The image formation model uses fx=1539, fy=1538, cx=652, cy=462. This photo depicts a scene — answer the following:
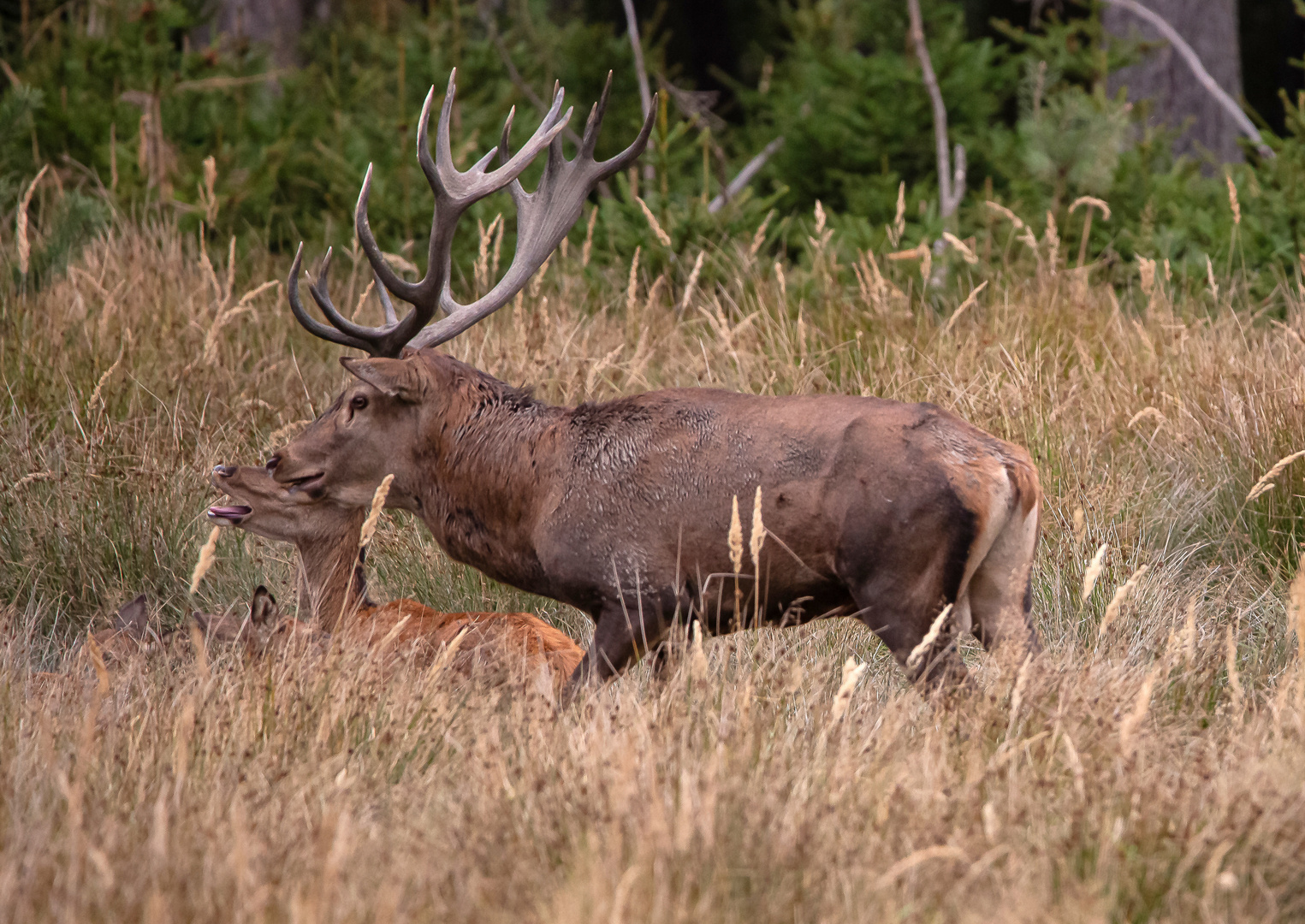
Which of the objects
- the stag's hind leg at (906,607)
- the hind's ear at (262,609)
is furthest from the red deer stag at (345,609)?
the stag's hind leg at (906,607)

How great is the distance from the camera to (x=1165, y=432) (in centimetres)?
658

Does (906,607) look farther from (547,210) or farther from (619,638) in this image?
(547,210)

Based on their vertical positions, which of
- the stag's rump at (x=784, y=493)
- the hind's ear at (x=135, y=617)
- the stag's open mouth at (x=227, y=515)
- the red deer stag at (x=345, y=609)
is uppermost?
the stag's rump at (x=784, y=493)

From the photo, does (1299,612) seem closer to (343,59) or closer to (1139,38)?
(1139,38)

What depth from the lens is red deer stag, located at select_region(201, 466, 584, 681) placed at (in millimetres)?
4734

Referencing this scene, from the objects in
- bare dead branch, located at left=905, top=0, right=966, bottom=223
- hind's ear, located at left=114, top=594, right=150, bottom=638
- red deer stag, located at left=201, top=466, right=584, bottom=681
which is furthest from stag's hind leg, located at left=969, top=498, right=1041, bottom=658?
bare dead branch, located at left=905, top=0, right=966, bottom=223

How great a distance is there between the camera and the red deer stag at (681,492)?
417cm

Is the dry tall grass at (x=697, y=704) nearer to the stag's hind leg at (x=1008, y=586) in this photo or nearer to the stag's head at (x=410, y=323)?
the stag's hind leg at (x=1008, y=586)

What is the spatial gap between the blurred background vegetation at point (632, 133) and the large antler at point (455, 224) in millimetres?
2696

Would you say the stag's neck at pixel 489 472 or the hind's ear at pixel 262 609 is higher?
the stag's neck at pixel 489 472

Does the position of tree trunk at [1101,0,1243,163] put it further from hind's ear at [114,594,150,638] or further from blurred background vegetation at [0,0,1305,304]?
hind's ear at [114,594,150,638]

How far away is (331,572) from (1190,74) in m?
9.38

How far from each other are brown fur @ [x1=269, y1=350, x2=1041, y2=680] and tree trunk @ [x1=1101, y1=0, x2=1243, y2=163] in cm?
857

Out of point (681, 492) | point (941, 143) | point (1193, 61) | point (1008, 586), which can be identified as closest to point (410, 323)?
point (681, 492)
